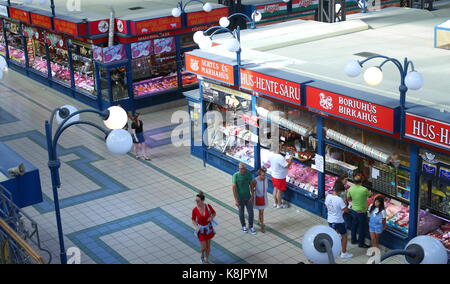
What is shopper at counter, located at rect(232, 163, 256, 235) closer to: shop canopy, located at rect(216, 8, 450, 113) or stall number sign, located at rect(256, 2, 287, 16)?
shop canopy, located at rect(216, 8, 450, 113)

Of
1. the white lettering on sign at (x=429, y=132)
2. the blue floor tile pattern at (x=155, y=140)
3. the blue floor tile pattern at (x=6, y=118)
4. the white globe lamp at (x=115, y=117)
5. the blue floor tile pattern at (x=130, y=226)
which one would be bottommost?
the blue floor tile pattern at (x=130, y=226)

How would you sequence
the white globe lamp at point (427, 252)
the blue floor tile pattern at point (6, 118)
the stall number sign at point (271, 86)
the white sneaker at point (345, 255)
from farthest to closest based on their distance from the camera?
the blue floor tile pattern at point (6, 118) → the stall number sign at point (271, 86) → the white sneaker at point (345, 255) → the white globe lamp at point (427, 252)

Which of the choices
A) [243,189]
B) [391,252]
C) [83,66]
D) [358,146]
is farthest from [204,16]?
[391,252]

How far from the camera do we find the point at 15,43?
28984mm

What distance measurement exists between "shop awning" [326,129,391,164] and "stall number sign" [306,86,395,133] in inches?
28.0

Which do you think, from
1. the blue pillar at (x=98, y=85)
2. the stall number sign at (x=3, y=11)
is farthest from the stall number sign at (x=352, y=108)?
the stall number sign at (x=3, y=11)

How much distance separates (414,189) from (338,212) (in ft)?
4.80

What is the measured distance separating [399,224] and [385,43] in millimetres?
6258

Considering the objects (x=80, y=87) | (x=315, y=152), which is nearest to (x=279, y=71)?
(x=315, y=152)

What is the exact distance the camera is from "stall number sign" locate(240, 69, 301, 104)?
13.8 meters

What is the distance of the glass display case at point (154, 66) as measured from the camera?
22.5 metres

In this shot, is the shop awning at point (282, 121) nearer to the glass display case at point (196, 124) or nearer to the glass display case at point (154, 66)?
the glass display case at point (196, 124)

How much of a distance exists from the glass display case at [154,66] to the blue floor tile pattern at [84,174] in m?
3.99

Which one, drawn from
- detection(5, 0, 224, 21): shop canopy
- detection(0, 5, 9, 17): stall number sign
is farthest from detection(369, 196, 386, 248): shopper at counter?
detection(0, 5, 9, 17): stall number sign
